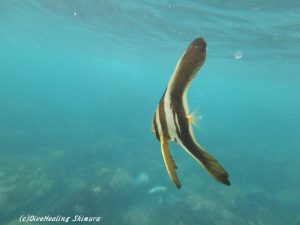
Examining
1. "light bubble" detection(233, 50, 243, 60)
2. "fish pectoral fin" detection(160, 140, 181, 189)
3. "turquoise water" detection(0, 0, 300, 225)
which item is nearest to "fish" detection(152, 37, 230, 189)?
"fish pectoral fin" detection(160, 140, 181, 189)

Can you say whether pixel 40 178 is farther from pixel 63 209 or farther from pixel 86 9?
pixel 86 9

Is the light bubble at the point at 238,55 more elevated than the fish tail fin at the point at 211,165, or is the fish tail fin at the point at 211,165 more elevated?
the fish tail fin at the point at 211,165

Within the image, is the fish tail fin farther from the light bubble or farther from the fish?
the light bubble

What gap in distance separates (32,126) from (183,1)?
65.5ft

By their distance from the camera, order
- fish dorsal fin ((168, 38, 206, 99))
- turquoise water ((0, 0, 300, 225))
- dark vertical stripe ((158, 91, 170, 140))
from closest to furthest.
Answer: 1. fish dorsal fin ((168, 38, 206, 99))
2. dark vertical stripe ((158, 91, 170, 140))
3. turquoise water ((0, 0, 300, 225))

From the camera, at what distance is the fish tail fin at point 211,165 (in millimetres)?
928

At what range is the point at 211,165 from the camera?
96cm

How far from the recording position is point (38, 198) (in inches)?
579

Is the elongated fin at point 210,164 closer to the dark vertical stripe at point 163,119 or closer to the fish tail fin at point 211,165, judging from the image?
the fish tail fin at point 211,165

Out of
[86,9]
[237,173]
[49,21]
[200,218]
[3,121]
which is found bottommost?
[3,121]

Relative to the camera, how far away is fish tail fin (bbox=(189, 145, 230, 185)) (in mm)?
928

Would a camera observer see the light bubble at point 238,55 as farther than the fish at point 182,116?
Yes

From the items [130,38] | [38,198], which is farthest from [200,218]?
[130,38]

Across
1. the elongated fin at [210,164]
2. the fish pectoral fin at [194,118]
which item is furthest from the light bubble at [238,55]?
the elongated fin at [210,164]
